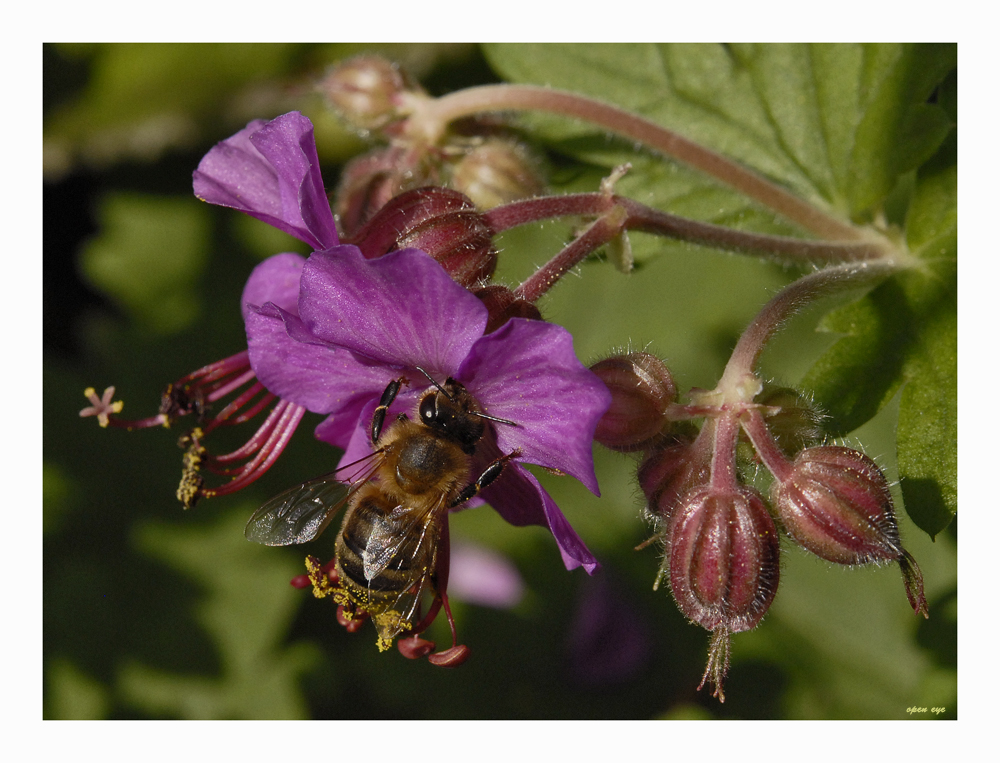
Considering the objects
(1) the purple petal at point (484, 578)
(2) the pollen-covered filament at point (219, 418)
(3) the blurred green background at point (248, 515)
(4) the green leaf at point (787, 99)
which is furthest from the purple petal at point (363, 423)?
(1) the purple petal at point (484, 578)

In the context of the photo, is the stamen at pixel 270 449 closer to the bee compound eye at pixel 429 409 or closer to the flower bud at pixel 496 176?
the bee compound eye at pixel 429 409

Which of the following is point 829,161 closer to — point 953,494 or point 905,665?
point 953,494

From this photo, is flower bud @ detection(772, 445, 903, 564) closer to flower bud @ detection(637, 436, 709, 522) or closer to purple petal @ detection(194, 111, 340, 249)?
flower bud @ detection(637, 436, 709, 522)

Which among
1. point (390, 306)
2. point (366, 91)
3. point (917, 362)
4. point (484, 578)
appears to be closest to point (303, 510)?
point (390, 306)

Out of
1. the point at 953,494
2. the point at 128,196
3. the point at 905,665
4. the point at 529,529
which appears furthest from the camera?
the point at 128,196

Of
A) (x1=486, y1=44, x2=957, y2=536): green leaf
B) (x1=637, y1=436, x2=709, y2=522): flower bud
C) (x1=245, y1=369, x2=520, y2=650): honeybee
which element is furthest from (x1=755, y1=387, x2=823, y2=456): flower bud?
(x1=245, y1=369, x2=520, y2=650): honeybee

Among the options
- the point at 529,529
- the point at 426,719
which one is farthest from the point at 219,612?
the point at 529,529
